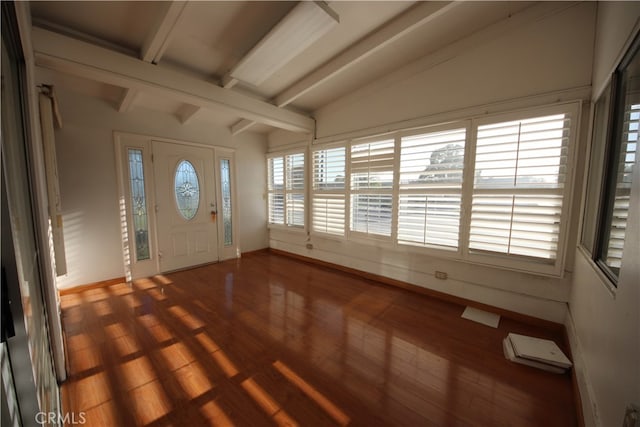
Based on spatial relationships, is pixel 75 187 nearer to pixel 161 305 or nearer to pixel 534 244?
pixel 161 305

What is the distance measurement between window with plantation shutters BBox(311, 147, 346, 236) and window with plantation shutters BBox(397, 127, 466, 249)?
98cm

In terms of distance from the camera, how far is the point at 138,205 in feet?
11.3

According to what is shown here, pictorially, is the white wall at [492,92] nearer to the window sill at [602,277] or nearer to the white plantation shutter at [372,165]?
the white plantation shutter at [372,165]

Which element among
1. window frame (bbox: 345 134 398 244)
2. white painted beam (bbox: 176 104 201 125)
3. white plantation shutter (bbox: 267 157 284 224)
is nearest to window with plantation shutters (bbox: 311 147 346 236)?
window frame (bbox: 345 134 398 244)

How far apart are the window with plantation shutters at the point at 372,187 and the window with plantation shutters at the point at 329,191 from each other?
209 millimetres

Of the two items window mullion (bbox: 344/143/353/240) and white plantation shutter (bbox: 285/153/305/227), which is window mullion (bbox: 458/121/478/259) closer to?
window mullion (bbox: 344/143/353/240)

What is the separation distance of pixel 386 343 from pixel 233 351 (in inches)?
50.4

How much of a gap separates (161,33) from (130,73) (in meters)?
0.58

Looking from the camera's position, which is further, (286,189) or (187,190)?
(286,189)

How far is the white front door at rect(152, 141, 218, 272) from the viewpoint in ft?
11.9

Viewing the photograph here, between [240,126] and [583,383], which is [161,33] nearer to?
[240,126]

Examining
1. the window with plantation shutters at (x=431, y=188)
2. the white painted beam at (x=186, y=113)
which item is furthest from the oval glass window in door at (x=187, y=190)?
the window with plantation shutters at (x=431, y=188)

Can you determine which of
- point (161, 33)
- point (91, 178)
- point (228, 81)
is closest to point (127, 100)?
point (91, 178)

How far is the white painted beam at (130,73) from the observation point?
188 centimetres
